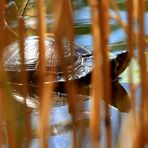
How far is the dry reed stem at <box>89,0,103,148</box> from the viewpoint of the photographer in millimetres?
464

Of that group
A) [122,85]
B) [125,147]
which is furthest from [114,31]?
[125,147]

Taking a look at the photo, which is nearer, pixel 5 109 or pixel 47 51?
pixel 5 109

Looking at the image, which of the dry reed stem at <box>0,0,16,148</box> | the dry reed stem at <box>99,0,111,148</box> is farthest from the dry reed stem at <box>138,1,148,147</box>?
the dry reed stem at <box>0,0,16,148</box>

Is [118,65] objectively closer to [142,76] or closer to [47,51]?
[47,51]

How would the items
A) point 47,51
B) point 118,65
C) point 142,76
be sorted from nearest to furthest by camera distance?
point 142,76 → point 47,51 → point 118,65

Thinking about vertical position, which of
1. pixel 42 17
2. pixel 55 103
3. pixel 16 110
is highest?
pixel 42 17

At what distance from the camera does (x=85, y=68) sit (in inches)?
A: 73.6

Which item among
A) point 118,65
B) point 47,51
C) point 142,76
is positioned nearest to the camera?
Answer: point 142,76

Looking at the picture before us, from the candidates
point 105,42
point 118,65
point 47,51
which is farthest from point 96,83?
point 118,65

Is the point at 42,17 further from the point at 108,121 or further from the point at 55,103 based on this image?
the point at 55,103

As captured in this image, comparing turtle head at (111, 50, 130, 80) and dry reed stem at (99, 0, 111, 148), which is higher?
dry reed stem at (99, 0, 111, 148)

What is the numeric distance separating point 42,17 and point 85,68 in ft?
4.63

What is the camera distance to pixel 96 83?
1.55 feet

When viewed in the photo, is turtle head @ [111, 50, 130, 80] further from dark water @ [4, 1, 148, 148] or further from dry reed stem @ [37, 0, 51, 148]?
dry reed stem @ [37, 0, 51, 148]
